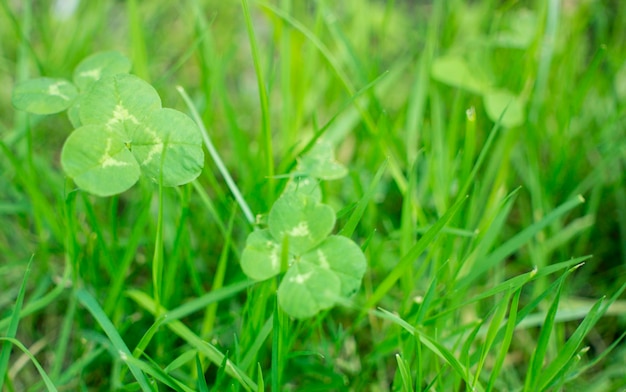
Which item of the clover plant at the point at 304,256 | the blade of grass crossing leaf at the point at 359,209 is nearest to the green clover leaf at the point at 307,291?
the clover plant at the point at 304,256

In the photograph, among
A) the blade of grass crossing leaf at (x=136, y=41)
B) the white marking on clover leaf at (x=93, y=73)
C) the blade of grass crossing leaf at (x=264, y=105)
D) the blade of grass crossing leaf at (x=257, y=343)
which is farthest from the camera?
the blade of grass crossing leaf at (x=136, y=41)

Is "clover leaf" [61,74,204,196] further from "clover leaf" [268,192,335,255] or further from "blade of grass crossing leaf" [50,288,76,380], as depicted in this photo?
"blade of grass crossing leaf" [50,288,76,380]

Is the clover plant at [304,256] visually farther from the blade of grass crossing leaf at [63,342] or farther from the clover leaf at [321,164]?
the blade of grass crossing leaf at [63,342]

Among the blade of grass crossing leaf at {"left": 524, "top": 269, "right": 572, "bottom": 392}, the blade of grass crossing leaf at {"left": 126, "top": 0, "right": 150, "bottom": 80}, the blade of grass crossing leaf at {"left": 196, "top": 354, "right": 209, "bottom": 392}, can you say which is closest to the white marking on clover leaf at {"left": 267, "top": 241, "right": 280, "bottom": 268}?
the blade of grass crossing leaf at {"left": 196, "top": 354, "right": 209, "bottom": 392}

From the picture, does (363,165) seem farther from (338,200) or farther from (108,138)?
→ (108,138)

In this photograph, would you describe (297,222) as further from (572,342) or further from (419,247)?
(572,342)

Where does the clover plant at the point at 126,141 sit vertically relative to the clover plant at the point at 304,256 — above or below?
above
